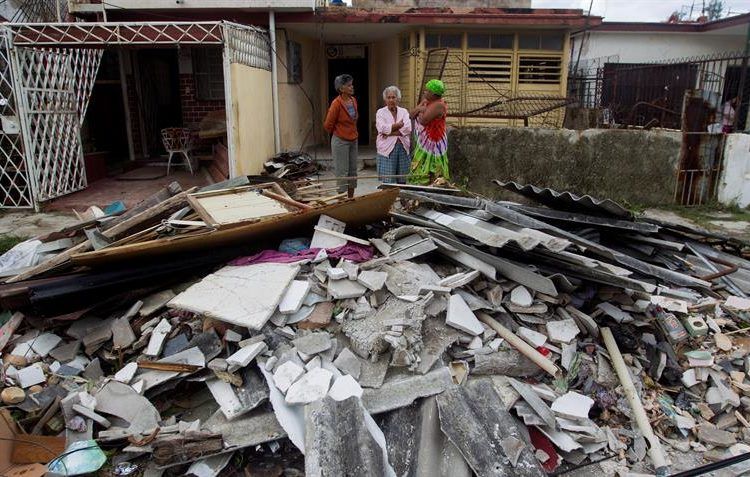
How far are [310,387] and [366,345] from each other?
0.48 meters

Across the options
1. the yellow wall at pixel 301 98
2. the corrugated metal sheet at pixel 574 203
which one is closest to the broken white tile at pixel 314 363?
the corrugated metal sheet at pixel 574 203

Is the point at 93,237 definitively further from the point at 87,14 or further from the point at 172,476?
the point at 87,14

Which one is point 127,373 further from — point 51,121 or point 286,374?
point 51,121

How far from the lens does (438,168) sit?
20.8ft

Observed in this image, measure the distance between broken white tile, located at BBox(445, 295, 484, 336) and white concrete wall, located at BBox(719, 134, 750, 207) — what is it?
6027 mm

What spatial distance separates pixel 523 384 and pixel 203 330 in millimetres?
2140

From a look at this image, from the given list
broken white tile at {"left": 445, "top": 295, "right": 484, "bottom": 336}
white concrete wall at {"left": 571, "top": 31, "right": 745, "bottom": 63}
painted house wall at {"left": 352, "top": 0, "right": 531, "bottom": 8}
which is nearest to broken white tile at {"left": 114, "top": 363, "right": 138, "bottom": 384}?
broken white tile at {"left": 445, "top": 295, "right": 484, "bottom": 336}

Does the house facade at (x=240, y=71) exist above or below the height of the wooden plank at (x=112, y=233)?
above

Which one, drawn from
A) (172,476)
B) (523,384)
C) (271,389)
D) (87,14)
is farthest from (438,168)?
(87,14)

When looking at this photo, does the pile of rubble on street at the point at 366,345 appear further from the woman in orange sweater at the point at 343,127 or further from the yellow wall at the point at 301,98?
the yellow wall at the point at 301,98

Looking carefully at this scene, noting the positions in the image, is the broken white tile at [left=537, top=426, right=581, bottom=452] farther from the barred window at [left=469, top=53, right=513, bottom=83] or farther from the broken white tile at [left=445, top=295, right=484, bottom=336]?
the barred window at [left=469, top=53, right=513, bottom=83]

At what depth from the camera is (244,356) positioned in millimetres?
3279

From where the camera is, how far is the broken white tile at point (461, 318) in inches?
142

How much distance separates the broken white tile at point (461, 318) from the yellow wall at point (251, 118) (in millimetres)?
5198
